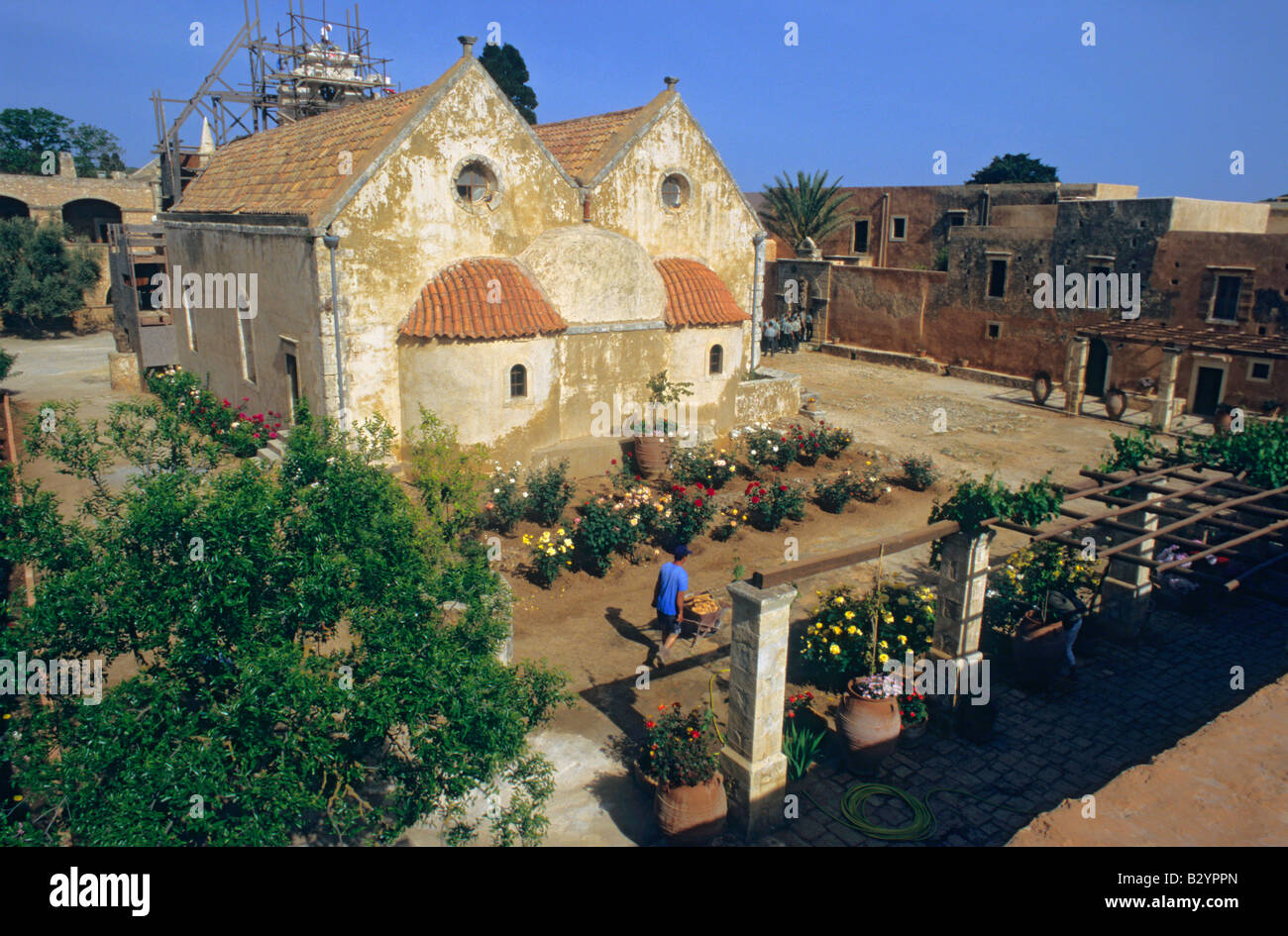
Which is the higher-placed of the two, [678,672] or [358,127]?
[358,127]

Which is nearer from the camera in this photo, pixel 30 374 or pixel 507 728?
pixel 507 728

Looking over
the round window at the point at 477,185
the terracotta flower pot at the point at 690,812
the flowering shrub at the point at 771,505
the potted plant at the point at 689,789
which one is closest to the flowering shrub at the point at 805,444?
the flowering shrub at the point at 771,505

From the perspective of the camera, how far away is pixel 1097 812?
649 centimetres

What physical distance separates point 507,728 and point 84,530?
3290 millimetres

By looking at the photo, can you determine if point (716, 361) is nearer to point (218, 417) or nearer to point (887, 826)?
point (218, 417)

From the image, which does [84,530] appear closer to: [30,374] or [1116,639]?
[1116,639]

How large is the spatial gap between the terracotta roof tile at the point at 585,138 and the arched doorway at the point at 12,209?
35.6 meters

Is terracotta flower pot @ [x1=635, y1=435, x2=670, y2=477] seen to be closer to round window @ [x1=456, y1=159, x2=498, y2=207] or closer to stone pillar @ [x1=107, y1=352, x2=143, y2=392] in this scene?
round window @ [x1=456, y1=159, x2=498, y2=207]

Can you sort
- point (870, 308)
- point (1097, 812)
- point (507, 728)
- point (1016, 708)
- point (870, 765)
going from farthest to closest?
point (870, 308) → point (1016, 708) → point (870, 765) → point (1097, 812) → point (507, 728)

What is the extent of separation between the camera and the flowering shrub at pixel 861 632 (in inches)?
415

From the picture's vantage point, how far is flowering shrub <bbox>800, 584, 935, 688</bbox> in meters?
10.5

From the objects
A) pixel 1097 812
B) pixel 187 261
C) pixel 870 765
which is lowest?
pixel 870 765

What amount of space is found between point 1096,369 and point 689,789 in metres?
26.8
